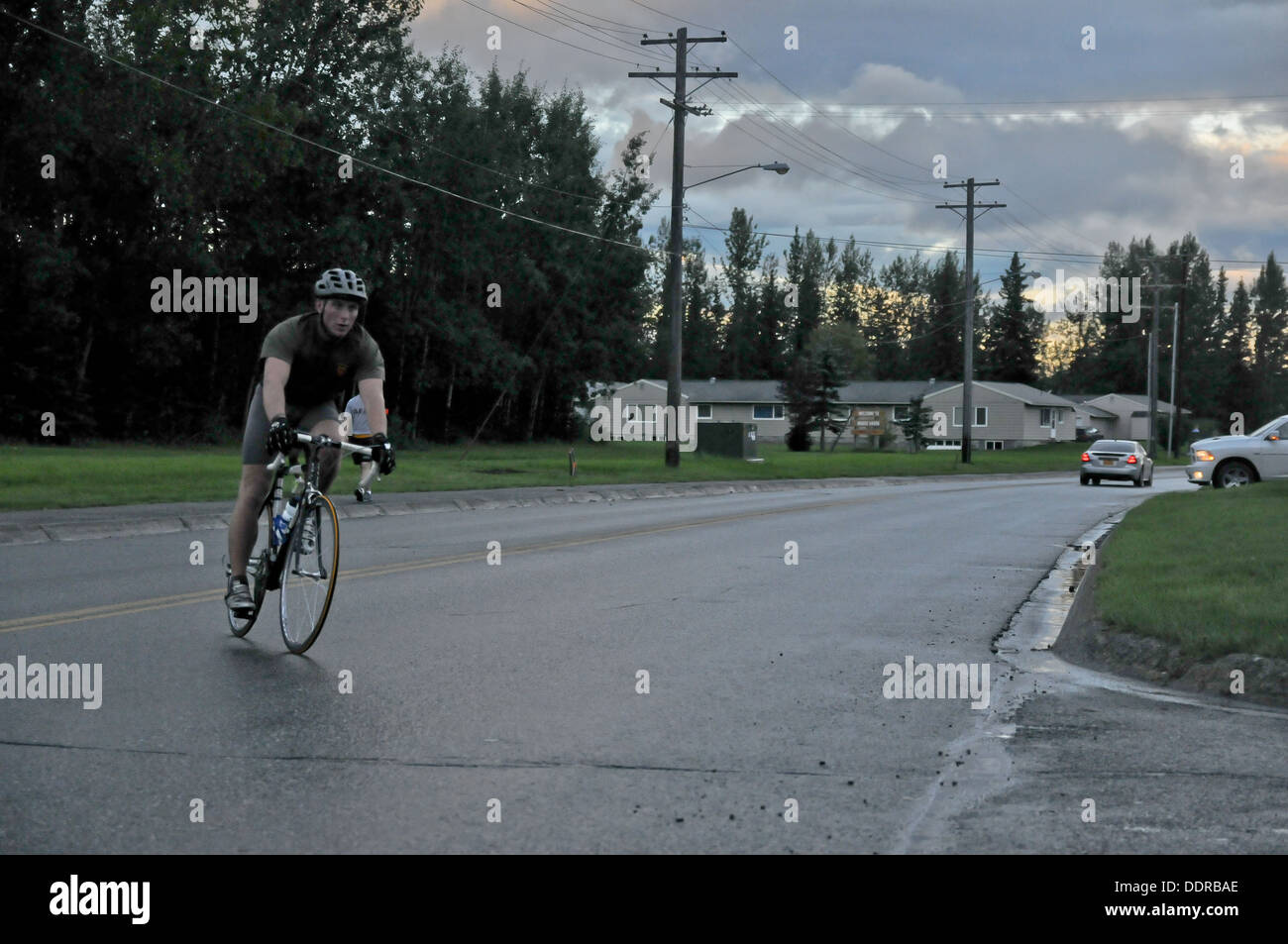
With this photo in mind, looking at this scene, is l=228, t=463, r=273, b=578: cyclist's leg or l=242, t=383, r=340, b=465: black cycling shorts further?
l=228, t=463, r=273, b=578: cyclist's leg

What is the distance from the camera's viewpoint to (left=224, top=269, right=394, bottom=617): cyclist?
7.70 metres

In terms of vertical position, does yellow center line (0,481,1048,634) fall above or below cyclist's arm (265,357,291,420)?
below

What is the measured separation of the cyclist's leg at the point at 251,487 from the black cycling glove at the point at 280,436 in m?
0.45

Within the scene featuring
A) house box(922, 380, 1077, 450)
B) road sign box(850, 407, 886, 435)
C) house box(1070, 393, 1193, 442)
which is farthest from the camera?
house box(1070, 393, 1193, 442)

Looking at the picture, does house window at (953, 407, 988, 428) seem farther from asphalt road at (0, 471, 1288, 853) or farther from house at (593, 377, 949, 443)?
asphalt road at (0, 471, 1288, 853)

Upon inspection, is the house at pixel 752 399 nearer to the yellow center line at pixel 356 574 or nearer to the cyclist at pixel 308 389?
the yellow center line at pixel 356 574

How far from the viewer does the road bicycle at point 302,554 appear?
804cm

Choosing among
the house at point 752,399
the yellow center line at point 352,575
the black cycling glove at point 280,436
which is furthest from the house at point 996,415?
the black cycling glove at point 280,436

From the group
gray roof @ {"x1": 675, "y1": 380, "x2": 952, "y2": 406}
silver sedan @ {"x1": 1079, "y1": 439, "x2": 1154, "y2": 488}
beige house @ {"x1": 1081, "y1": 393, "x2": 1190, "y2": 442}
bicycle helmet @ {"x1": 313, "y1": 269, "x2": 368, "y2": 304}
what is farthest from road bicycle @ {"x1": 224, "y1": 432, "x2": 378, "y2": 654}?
beige house @ {"x1": 1081, "y1": 393, "x2": 1190, "y2": 442}

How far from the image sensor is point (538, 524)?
19078 mm

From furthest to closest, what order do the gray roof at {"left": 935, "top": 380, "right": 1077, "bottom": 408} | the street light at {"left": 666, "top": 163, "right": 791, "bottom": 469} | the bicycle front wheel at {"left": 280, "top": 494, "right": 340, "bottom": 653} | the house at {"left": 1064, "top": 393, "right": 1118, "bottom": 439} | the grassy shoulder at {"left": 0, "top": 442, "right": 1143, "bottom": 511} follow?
1. the house at {"left": 1064, "top": 393, "right": 1118, "bottom": 439}
2. the gray roof at {"left": 935, "top": 380, "right": 1077, "bottom": 408}
3. the street light at {"left": 666, "top": 163, "right": 791, "bottom": 469}
4. the grassy shoulder at {"left": 0, "top": 442, "right": 1143, "bottom": 511}
5. the bicycle front wheel at {"left": 280, "top": 494, "right": 340, "bottom": 653}

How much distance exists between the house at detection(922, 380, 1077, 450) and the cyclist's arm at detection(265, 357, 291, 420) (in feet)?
287
